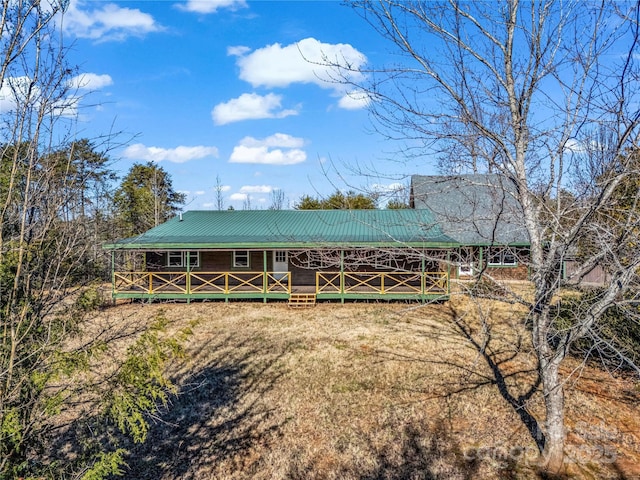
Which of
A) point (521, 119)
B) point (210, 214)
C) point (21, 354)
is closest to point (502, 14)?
point (521, 119)

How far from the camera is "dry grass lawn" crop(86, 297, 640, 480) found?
20.0 ft

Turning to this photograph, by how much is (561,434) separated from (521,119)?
4.20 metres

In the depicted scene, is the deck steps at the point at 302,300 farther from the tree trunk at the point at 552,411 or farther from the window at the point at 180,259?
the tree trunk at the point at 552,411

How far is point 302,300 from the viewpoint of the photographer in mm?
16469

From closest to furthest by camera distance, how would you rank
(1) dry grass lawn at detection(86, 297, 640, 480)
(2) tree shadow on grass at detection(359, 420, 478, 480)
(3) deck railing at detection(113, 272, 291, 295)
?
(2) tree shadow on grass at detection(359, 420, 478, 480) → (1) dry grass lawn at detection(86, 297, 640, 480) → (3) deck railing at detection(113, 272, 291, 295)

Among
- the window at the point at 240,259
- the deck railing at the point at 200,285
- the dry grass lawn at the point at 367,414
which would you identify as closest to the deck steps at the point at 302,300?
the deck railing at the point at 200,285

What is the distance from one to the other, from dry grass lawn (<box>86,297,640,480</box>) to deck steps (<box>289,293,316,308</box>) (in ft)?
13.0

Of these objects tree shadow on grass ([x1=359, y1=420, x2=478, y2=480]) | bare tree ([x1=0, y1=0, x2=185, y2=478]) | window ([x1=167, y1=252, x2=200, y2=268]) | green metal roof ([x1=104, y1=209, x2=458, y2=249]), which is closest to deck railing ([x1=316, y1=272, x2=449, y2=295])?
green metal roof ([x1=104, y1=209, x2=458, y2=249])

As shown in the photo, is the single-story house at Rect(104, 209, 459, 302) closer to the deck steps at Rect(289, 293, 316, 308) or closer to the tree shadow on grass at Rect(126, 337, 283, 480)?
the deck steps at Rect(289, 293, 316, 308)

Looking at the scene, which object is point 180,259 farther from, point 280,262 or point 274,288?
point 274,288

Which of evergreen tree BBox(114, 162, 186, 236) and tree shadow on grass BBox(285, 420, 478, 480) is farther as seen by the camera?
evergreen tree BBox(114, 162, 186, 236)

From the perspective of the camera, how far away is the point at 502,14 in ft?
16.6

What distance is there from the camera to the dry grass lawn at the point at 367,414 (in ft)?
20.0

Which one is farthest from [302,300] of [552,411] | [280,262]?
[552,411]
